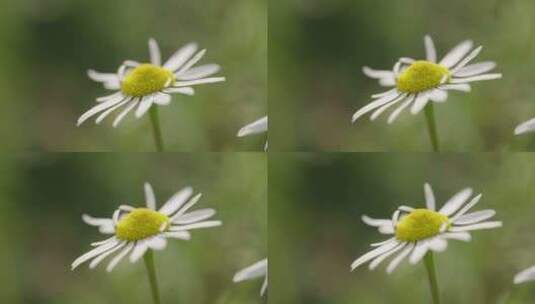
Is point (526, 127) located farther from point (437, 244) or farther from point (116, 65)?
point (116, 65)

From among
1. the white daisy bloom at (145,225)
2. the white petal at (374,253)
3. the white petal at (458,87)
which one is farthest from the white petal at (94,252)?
the white petal at (458,87)

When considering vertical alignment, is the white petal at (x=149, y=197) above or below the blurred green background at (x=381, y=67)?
below

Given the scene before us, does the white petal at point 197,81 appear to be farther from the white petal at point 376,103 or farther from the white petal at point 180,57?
the white petal at point 376,103

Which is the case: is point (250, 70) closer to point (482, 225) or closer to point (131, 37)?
point (131, 37)

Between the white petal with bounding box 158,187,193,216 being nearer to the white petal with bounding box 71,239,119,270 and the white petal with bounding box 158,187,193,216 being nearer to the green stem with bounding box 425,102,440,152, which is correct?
the white petal with bounding box 71,239,119,270

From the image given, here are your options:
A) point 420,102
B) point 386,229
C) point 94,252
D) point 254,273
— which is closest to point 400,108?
point 420,102
